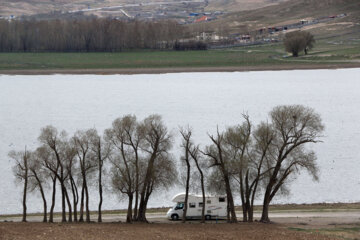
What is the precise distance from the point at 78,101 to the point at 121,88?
13534mm

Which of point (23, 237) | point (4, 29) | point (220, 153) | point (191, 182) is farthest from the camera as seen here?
point (4, 29)

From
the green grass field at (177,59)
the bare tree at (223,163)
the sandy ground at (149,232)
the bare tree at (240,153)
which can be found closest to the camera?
the sandy ground at (149,232)

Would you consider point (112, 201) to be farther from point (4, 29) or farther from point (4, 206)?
point (4, 29)

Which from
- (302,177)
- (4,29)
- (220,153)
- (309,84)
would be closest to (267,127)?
(220,153)

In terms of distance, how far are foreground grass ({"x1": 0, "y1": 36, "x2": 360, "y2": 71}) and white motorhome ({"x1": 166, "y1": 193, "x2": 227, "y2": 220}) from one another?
254ft

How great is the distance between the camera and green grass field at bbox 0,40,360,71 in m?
112

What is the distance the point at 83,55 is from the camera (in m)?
130

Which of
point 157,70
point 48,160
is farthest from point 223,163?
point 157,70

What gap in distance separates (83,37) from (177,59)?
107 ft

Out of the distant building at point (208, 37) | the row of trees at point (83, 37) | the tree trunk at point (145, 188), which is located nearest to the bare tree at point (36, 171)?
the tree trunk at point (145, 188)

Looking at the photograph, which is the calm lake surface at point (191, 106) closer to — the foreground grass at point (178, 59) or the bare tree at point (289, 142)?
the foreground grass at point (178, 59)

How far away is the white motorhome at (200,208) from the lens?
33156mm

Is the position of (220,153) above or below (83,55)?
below

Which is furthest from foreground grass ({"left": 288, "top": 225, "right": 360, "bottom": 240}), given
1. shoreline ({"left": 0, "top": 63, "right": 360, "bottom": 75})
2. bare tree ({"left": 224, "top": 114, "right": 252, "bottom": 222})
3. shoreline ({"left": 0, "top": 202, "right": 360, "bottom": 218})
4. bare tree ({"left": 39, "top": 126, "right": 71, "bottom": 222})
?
shoreline ({"left": 0, "top": 63, "right": 360, "bottom": 75})
